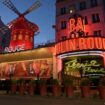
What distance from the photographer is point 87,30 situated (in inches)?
1134

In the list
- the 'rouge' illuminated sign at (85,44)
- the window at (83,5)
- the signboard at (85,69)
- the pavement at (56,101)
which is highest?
the window at (83,5)

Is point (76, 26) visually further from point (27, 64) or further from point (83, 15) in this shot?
point (27, 64)

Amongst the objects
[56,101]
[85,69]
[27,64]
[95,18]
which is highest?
[95,18]

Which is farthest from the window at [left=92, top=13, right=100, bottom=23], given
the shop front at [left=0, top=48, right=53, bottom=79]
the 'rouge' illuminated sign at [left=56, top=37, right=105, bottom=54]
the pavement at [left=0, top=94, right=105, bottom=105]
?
the pavement at [left=0, top=94, right=105, bottom=105]

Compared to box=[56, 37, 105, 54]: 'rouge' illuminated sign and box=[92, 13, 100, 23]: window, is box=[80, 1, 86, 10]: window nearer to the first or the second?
box=[92, 13, 100, 23]: window

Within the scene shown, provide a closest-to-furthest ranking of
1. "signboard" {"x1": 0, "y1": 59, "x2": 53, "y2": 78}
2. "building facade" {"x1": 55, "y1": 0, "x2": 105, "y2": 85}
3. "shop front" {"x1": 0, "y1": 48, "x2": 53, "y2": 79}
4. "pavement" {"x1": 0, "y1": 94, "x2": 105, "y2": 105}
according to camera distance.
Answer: "pavement" {"x1": 0, "y1": 94, "x2": 105, "y2": 105} → "building facade" {"x1": 55, "y1": 0, "x2": 105, "y2": 85} → "signboard" {"x1": 0, "y1": 59, "x2": 53, "y2": 78} → "shop front" {"x1": 0, "y1": 48, "x2": 53, "y2": 79}

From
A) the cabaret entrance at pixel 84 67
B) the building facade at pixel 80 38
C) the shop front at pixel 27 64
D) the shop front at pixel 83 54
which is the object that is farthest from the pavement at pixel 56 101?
the shop front at pixel 27 64

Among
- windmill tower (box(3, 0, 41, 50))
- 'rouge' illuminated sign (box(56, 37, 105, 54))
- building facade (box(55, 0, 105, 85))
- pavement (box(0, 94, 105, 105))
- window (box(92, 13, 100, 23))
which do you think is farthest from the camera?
windmill tower (box(3, 0, 41, 50))

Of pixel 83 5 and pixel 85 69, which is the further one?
pixel 83 5

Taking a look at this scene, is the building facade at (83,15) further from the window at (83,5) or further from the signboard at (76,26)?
the signboard at (76,26)

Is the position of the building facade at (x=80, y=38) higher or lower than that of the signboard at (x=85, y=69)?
higher

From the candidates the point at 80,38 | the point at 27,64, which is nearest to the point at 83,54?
the point at 80,38

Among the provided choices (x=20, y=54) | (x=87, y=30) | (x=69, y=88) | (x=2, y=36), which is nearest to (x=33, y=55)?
(x=20, y=54)

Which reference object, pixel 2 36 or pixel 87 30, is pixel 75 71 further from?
pixel 2 36
